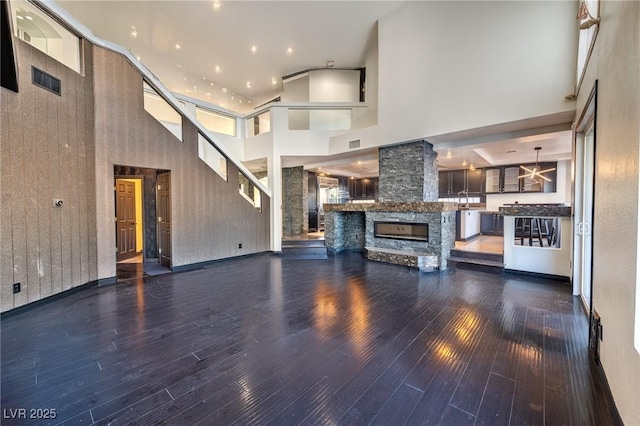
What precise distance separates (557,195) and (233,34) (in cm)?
1093

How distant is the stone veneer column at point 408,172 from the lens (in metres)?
5.92

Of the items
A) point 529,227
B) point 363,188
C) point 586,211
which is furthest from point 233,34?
point 529,227

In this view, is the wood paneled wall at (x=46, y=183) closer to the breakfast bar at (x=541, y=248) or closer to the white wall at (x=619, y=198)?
the white wall at (x=619, y=198)

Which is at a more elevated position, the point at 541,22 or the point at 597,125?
the point at 541,22

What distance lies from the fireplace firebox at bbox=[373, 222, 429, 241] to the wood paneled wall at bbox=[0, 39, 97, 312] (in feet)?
18.8

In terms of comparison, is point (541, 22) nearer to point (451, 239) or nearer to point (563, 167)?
point (451, 239)

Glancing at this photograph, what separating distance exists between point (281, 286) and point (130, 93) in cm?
437

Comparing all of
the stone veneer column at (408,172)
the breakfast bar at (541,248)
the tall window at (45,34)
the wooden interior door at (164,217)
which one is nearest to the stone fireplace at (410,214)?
the stone veneer column at (408,172)

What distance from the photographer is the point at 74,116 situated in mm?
3902

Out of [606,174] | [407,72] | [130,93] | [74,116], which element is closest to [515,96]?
[407,72]

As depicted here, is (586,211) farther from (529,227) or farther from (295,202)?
(295,202)

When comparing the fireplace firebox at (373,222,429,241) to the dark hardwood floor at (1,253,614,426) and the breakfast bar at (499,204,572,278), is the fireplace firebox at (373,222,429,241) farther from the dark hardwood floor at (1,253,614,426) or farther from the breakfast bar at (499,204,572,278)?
the dark hardwood floor at (1,253,614,426)

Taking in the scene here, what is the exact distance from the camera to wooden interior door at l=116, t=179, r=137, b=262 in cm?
634

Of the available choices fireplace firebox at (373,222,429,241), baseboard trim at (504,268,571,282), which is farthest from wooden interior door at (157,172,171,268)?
baseboard trim at (504,268,571,282)
